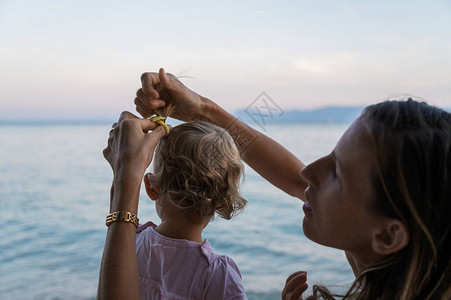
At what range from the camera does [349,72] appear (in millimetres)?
7297

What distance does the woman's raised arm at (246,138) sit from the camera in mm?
1092

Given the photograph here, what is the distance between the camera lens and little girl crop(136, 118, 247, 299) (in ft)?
3.29

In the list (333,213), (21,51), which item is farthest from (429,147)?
(21,51)

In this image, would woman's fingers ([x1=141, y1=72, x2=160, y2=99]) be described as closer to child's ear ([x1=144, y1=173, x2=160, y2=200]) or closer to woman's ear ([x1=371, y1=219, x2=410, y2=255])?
child's ear ([x1=144, y1=173, x2=160, y2=200])

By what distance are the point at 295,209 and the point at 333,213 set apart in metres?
5.79

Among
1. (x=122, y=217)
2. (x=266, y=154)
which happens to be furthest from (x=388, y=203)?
(x=266, y=154)

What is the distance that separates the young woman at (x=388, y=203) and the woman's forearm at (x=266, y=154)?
0.36 meters

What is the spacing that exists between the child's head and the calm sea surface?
168 centimetres

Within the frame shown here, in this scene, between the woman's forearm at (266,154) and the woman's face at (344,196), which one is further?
the woman's forearm at (266,154)

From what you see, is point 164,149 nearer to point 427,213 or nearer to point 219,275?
point 219,275

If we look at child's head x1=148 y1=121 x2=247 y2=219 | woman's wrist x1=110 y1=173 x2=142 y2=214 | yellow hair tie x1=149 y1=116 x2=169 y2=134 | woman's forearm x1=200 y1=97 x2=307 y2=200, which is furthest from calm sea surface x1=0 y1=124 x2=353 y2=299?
woman's wrist x1=110 y1=173 x2=142 y2=214

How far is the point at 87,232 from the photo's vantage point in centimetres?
605

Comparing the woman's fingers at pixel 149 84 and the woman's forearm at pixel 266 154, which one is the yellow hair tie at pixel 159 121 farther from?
the woman's forearm at pixel 266 154

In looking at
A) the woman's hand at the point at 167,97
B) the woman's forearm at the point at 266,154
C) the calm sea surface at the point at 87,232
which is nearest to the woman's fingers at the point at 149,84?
the woman's hand at the point at 167,97
